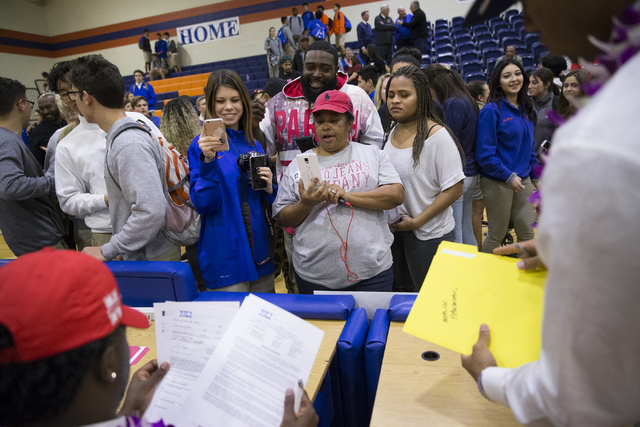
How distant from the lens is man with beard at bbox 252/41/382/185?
224 centimetres

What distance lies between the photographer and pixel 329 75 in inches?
88.2

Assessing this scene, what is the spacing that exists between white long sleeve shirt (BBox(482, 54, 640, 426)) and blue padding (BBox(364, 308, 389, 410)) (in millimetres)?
799

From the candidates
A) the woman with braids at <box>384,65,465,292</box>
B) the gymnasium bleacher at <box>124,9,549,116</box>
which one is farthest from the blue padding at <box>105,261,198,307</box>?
the gymnasium bleacher at <box>124,9,549,116</box>

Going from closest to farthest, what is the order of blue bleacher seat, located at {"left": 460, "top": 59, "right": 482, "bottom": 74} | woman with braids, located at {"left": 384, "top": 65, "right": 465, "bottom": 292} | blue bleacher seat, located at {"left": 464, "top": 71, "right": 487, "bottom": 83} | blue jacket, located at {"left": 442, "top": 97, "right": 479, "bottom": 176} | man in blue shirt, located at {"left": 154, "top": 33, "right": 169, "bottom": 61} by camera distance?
1. woman with braids, located at {"left": 384, "top": 65, "right": 465, "bottom": 292}
2. blue jacket, located at {"left": 442, "top": 97, "right": 479, "bottom": 176}
3. blue bleacher seat, located at {"left": 464, "top": 71, "right": 487, "bottom": 83}
4. blue bleacher seat, located at {"left": 460, "top": 59, "right": 482, "bottom": 74}
5. man in blue shirt, located at {"left": 154, "top": 33, "right": 169, "bottom": 61}

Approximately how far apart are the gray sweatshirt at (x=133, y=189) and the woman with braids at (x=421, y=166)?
115 cm

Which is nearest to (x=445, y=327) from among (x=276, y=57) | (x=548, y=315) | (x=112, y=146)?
(x=548, y=315)

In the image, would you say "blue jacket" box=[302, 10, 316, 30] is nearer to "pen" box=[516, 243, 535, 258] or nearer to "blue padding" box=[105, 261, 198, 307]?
"blue padding" box=[105, 261, 198, 307]

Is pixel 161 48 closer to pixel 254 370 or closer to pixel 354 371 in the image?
pixel 354 371

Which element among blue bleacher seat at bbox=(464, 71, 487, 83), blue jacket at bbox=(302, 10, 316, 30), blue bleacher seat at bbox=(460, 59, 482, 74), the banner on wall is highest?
the banner on wall

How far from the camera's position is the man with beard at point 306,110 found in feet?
7.34

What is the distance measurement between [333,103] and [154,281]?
1.12 m

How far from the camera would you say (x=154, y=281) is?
65.6 inches

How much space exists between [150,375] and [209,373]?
23 cm

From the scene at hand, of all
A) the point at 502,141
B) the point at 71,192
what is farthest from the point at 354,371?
the point at 502,141
